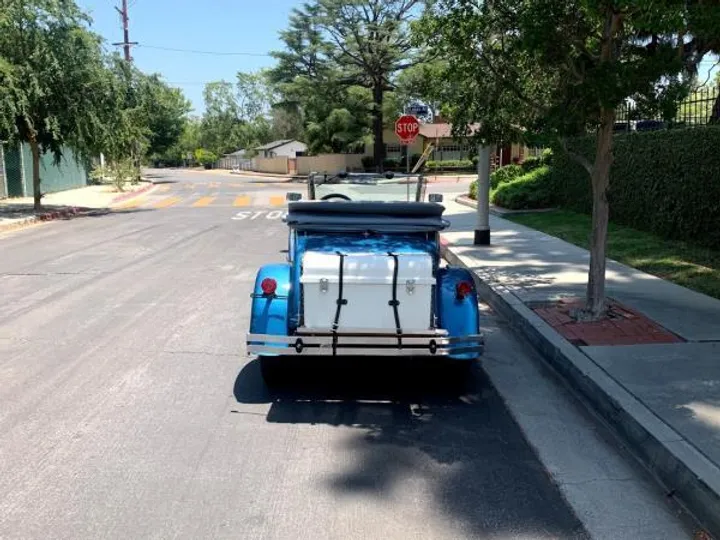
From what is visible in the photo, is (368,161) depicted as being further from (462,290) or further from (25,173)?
(462,290)

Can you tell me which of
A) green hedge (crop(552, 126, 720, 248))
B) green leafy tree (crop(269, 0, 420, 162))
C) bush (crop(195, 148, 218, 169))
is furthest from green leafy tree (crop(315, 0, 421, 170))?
bush (crop(195, 148, 218, 169))

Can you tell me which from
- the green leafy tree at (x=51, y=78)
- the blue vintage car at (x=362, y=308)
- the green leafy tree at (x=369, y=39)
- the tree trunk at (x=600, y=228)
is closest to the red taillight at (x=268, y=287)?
the blue vintage car at (x=362, y=308)

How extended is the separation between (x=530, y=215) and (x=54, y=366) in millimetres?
14688

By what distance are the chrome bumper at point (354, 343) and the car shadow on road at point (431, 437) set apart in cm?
46

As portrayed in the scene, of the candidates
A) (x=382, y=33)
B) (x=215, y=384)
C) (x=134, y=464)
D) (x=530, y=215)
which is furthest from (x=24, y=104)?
(x=382, y=33)

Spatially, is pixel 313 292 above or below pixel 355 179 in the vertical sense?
below

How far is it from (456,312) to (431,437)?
100cm

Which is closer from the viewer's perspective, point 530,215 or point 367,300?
point 367,300

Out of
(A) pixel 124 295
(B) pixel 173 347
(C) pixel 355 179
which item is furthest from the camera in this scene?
(A) pixel 124 295

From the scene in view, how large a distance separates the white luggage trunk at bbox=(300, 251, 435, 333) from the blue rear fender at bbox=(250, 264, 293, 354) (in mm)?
188

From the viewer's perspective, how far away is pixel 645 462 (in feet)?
13.7

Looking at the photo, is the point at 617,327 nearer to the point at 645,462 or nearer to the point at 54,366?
the point at 645,462

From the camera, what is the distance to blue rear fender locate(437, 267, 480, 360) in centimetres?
511

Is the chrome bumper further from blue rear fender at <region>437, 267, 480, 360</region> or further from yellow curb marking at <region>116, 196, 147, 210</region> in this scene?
yellow curb marking at <region>116, 196, 147, 210</region>
